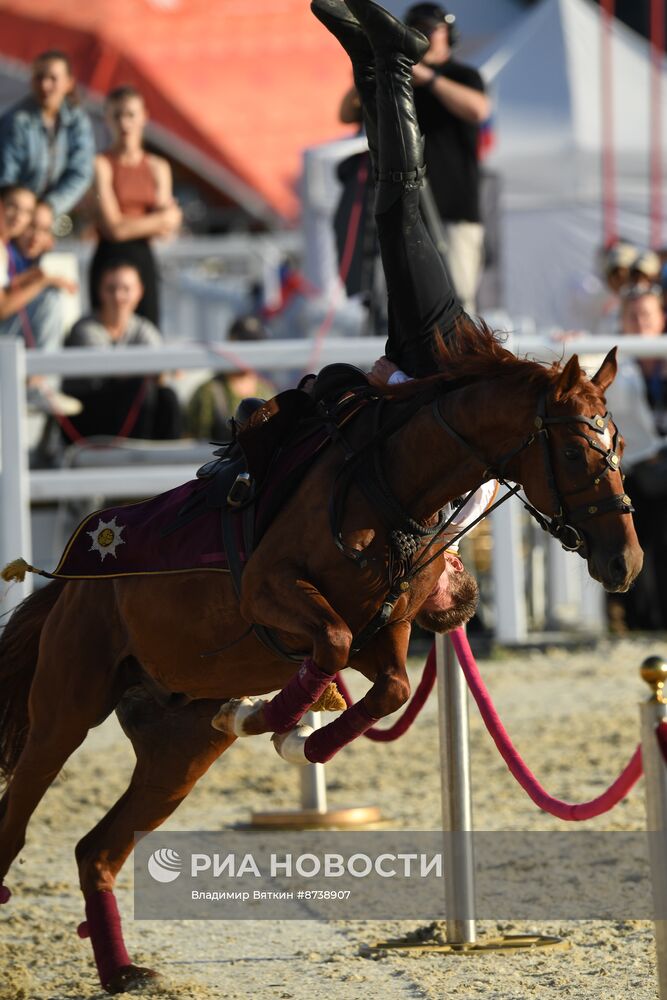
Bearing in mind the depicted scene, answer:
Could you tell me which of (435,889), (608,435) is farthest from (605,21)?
(608,435)

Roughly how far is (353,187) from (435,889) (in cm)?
384

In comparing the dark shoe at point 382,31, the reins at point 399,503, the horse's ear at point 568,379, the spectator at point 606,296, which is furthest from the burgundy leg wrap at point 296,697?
the spectator at point 606,296

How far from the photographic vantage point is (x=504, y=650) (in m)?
9.54

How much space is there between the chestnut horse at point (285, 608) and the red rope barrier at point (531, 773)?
1.42 feet

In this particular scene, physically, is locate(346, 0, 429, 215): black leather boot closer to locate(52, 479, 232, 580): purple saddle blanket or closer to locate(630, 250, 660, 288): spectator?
locate(52, 479, 232, 580): purple saddle blanket

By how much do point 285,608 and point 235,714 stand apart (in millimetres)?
468

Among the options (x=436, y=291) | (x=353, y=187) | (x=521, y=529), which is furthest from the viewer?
(x=521, y=529)

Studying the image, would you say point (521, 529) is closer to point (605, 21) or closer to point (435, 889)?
point (435, 889)

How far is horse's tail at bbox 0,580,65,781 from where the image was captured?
17.2ft

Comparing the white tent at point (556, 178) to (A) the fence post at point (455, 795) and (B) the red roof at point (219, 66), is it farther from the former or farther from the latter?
(A) the fence post at point (455, 795)

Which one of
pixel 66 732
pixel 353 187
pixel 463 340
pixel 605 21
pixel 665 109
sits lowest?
pixel 66 732

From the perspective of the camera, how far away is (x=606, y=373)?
4.28 meters

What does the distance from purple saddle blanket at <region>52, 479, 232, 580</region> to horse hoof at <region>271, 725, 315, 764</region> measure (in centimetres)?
49

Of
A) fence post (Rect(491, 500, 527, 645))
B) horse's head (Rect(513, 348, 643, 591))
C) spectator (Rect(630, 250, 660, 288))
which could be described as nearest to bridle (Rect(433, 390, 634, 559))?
horse's head (Rect(513, 348, 643, 591))
